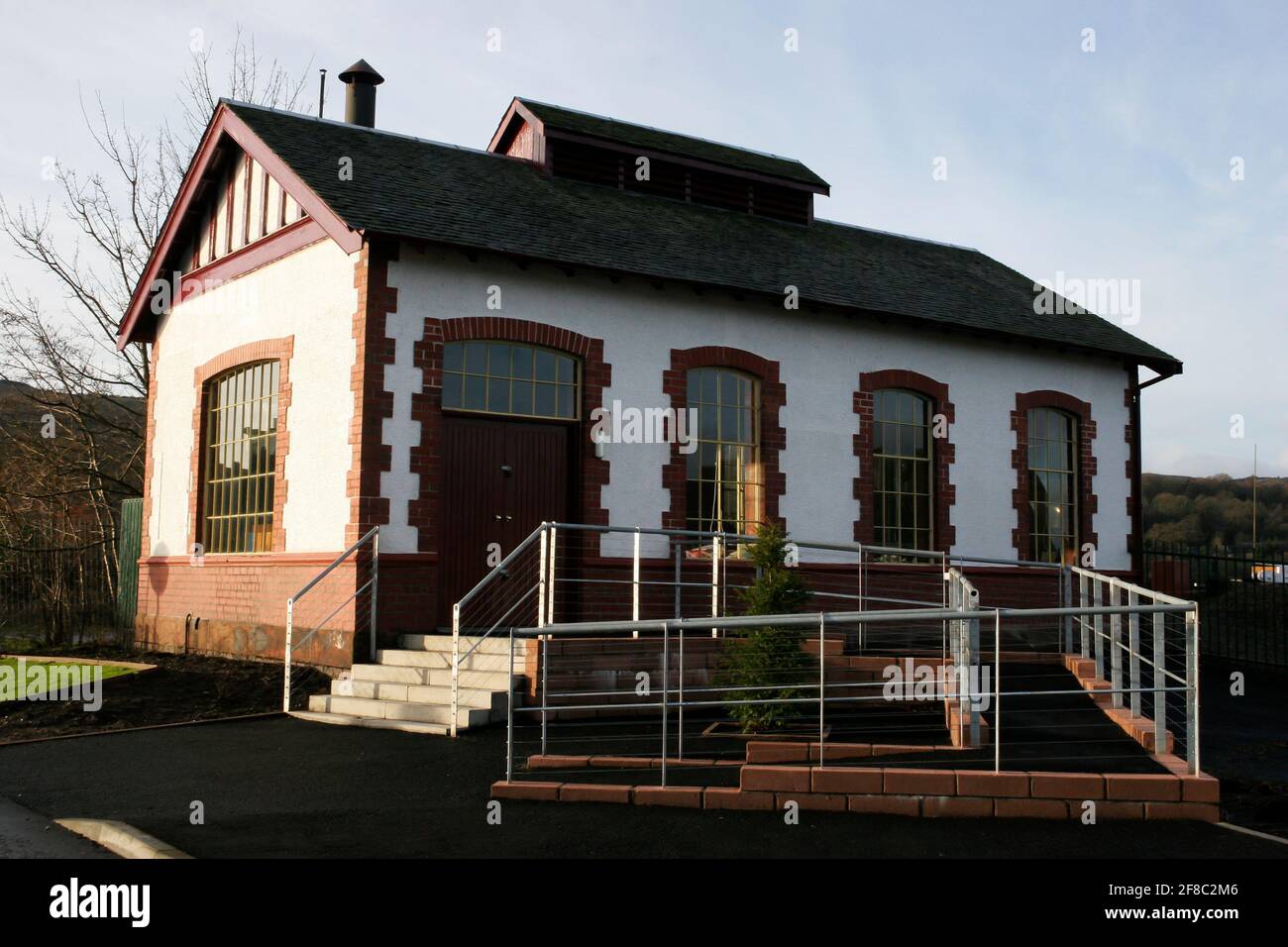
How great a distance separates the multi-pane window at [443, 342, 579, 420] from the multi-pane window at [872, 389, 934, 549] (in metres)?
4.79

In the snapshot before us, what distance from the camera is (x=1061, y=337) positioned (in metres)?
17.7

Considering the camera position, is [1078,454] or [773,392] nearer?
[773,392]

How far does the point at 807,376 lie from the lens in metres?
15.7

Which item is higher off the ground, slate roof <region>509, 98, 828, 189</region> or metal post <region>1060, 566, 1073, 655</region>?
slate roof <region>509, 98, 828, 189</region>

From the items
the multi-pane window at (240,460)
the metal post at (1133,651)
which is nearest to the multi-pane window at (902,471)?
the metal post at (1133,651)

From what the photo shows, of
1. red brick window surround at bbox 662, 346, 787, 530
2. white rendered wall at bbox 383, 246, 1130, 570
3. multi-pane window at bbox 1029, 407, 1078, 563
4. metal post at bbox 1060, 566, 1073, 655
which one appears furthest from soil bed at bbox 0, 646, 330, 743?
multi-pane window at bbox 1029, 407, 1078, 563

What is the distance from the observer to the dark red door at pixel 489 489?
43.2ft

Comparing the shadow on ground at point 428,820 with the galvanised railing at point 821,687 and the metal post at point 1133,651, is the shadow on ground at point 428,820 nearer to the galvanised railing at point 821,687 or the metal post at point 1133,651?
the galvanised railing at point 821,687

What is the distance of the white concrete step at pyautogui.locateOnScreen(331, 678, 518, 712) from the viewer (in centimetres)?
1073

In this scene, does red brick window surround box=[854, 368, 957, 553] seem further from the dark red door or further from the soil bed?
the soil bed
